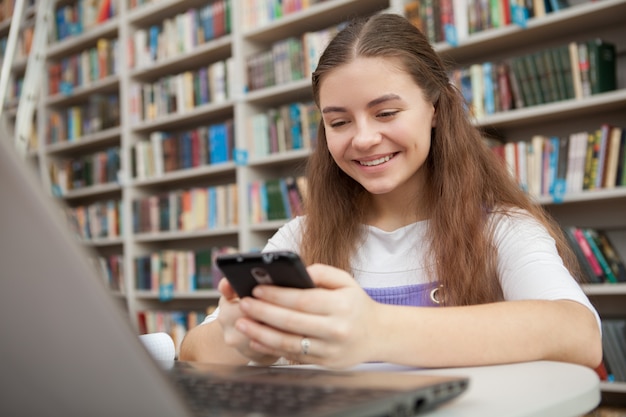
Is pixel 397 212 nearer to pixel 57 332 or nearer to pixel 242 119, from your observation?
pixel 57 332

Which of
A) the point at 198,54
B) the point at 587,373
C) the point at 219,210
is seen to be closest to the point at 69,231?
the point at 587,373

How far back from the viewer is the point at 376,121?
3.77 feet

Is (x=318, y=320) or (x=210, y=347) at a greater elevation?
(x=318, y=320)

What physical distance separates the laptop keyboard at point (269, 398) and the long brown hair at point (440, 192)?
646 mm

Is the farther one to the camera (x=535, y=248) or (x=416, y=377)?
(x=535, y=248)

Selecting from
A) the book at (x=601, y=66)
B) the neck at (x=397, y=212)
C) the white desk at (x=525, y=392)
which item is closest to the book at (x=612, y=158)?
the book at (x=601, y=66)

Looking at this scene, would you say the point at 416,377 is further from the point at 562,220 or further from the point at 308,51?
the point at 308,51

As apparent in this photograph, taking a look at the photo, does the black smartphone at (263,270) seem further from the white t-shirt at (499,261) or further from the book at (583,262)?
the book at (583,262)

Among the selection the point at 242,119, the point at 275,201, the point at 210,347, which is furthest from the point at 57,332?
the point at 242,119

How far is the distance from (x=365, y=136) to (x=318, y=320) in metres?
0.65

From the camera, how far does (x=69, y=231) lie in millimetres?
285

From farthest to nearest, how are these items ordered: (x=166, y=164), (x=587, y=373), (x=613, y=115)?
(x=166, y=164), (x=613, y=115), (x=587, y=373)

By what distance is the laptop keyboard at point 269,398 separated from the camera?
0.38 metres

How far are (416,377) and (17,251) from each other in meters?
0.32
